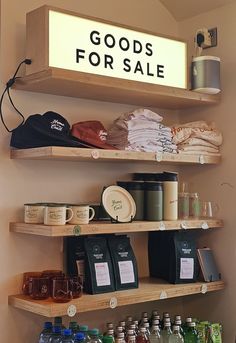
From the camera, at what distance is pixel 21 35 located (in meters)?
2.73

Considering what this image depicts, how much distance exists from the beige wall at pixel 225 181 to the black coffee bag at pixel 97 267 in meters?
0.75

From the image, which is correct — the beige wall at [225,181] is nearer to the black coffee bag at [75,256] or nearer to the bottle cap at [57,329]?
the black coffee bag at [75,256]

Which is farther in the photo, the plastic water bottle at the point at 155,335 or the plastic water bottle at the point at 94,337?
the plastic water bottle at the point at 155,335

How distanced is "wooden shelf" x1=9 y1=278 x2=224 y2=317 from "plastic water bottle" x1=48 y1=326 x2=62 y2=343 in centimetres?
9

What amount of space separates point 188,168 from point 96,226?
997 mm

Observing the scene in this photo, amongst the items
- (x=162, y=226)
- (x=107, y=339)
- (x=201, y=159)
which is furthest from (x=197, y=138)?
(x=107, y=339)

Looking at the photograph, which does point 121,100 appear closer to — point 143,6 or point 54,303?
point 143,6

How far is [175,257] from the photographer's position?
9.87 feet

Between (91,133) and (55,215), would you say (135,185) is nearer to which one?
(91,133)

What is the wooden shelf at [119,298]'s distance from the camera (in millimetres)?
2445

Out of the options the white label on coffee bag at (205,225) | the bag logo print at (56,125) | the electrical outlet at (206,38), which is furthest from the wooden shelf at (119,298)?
the electrical outlet at (206,38)

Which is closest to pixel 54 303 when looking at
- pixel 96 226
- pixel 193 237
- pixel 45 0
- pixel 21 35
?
pixel 96 226

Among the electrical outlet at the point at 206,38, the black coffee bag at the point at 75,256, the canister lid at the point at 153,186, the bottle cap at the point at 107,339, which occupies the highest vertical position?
the electrical outlet at the point at 206,38

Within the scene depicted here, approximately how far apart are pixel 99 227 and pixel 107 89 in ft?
2.20
